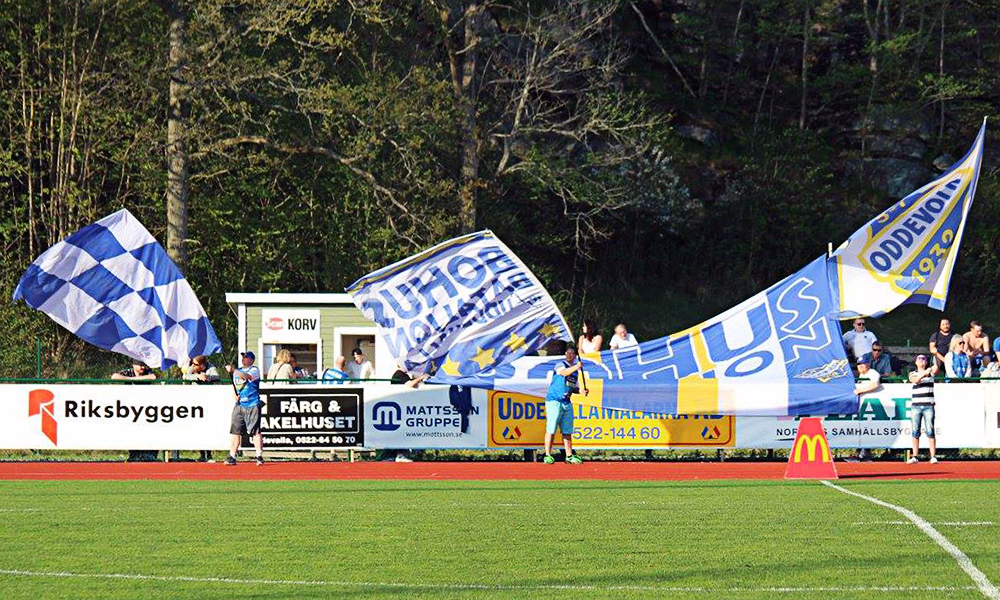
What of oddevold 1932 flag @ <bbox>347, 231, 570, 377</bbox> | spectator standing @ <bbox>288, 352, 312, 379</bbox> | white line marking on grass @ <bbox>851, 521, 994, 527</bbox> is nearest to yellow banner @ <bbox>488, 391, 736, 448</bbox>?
oddevold 1932 flag @ <bbox>347, 231, 570, 377</bbox>

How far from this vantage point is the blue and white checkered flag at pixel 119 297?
21547 millimetres

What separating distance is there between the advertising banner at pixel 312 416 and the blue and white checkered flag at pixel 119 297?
1.49 metres

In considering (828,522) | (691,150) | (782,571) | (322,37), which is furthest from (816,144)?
(782,571)

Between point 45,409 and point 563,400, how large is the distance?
827 cm

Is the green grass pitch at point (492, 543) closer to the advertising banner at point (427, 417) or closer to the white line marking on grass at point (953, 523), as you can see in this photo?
the white line marking on grass at point (953, 523)

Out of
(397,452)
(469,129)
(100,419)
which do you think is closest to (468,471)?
(397,452)

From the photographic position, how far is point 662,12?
5066 cm

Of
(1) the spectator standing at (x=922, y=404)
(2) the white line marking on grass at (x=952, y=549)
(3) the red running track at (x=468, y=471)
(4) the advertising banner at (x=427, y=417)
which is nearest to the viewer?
(2) the white line marking on grass at (x=952, y=549)

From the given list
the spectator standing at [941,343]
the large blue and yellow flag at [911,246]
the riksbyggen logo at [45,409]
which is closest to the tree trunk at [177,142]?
the riksbyggen logo at [45,409]

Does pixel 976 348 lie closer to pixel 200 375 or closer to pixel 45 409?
pixel 200 375

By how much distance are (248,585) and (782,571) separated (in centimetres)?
337

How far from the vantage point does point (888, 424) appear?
74.3 feet

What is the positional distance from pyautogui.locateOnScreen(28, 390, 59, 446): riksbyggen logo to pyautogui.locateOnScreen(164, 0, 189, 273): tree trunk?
9.71 meters

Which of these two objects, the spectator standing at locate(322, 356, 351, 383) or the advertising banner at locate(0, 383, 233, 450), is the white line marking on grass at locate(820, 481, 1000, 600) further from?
the advertising banner at locate(0, 383, 233, 450)
